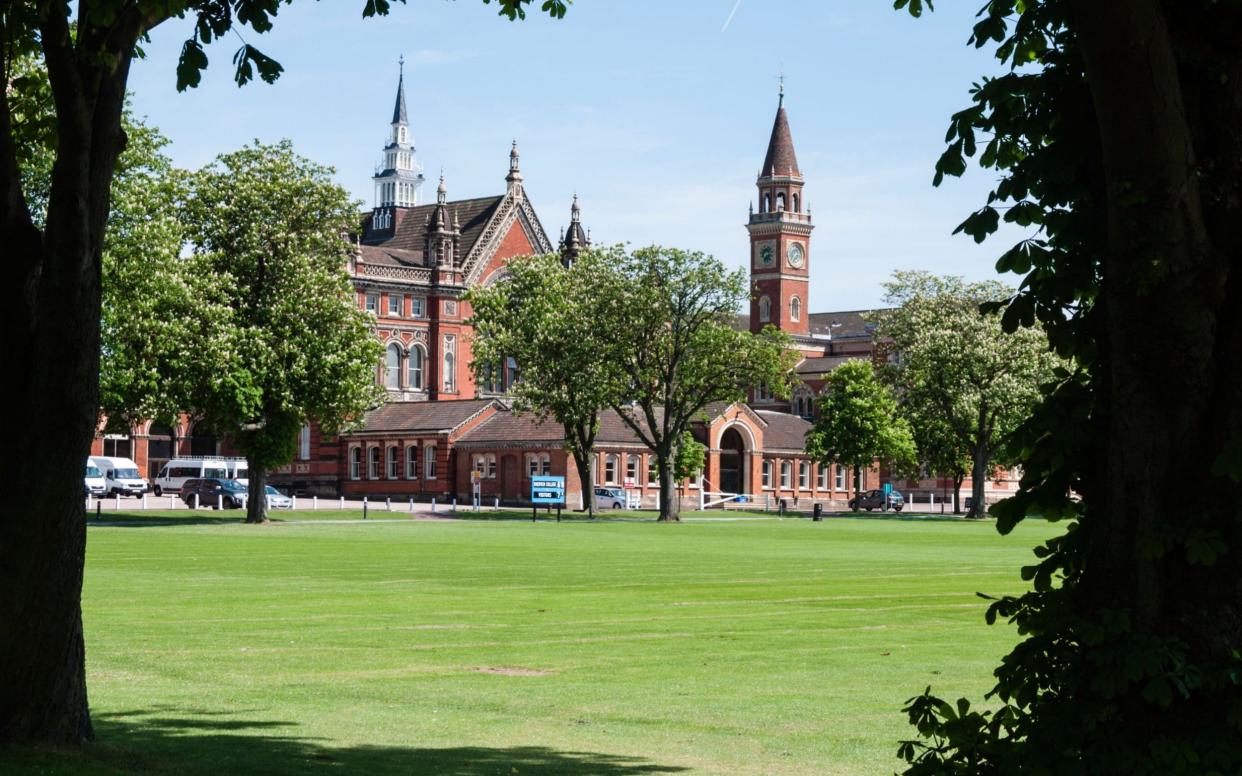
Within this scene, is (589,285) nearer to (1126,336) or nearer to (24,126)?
(24,126)

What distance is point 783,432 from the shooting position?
116812mm

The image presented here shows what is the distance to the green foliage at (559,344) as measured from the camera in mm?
72312

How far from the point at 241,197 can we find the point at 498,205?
219 feet

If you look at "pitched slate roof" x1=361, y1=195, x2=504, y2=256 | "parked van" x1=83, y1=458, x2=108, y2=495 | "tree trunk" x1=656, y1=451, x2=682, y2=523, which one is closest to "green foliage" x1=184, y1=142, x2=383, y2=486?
"tree trunk" x1=656, y1=451, x2=682, y2=523

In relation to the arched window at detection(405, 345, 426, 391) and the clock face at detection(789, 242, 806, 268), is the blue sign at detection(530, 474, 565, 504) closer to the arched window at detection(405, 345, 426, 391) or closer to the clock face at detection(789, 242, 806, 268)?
the arched window at detection(405, 345, 426, 391)

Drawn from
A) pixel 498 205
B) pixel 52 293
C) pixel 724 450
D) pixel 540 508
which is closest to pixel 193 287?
pixel 540 508

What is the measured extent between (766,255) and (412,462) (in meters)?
60.8

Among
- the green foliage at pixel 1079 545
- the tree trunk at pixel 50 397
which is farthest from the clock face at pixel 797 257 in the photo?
the green foliage at pixel 1079 545

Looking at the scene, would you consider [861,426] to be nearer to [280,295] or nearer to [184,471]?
[184,471]

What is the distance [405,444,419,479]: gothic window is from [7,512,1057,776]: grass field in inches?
2782

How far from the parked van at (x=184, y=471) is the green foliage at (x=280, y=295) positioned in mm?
40276

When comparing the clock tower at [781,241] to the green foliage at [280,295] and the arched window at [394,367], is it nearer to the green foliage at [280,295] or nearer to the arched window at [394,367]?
the arched window at [394,367]

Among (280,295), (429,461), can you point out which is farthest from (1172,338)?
(429,461)

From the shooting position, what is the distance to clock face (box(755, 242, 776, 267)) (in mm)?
156750
